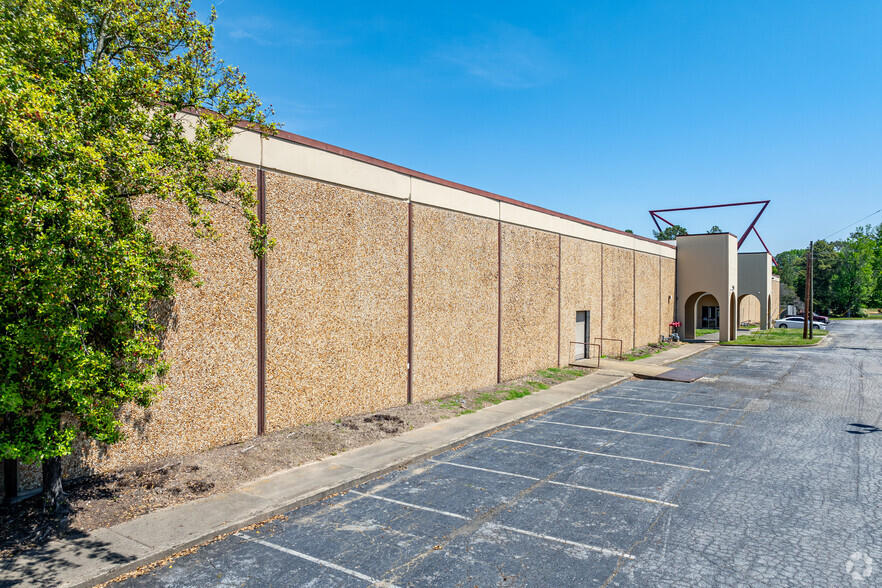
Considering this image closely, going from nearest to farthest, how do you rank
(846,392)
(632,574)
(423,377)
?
(632,574) < (423,377) < (846,392)

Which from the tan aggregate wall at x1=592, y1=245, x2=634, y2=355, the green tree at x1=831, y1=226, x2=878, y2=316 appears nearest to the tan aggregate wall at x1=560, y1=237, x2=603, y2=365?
the tan aggregate wall at x1=592, y1=245, x2=634, y2=355

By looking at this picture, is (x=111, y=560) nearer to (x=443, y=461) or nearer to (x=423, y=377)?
(x=443, y=461)

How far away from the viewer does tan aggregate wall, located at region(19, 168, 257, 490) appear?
28.2 feet

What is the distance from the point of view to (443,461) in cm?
1021

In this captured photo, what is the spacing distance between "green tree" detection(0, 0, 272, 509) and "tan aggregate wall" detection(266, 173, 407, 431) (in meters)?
3.26

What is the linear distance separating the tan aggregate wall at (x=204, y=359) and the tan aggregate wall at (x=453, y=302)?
16.6 ft

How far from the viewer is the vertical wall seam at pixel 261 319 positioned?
10336 millimetres

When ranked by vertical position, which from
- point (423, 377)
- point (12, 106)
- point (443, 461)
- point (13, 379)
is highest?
point (12, 106)

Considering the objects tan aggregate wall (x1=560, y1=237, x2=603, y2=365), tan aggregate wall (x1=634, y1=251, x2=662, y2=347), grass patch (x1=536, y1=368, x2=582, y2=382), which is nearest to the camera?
grass patch (x1=536, y1=368, x2=582, y2=382)

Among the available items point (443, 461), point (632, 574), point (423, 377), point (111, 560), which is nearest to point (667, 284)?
point (423, 377)

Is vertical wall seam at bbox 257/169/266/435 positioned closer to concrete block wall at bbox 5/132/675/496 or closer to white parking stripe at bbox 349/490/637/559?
concrete block wall at bbox 5/132/675/496

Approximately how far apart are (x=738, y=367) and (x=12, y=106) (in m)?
26.7

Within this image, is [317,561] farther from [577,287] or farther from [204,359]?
[577,287]

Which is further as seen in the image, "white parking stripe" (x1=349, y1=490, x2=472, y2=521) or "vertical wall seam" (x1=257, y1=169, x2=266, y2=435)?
"vertical wall seam" (x1=257, y1=169, x2=266, y2=435)
